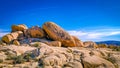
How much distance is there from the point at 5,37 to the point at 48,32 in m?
7.67

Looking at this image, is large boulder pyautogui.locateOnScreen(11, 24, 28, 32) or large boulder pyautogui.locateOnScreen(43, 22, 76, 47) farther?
large boulder pyautogui.locateOnScreen(11, 24, 28, 32)

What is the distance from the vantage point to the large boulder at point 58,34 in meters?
38.6

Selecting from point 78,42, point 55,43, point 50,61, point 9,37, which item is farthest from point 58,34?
point 50,61

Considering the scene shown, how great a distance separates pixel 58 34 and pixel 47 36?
2316 mm

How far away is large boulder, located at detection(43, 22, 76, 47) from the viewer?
38625 mm

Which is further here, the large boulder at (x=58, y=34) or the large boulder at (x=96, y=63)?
the large boulder at (x=58, y=34)

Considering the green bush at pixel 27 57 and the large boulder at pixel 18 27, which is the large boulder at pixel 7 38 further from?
the green bush at pixel 27 57

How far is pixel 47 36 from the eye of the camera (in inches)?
1582

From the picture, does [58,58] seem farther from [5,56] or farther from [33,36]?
[33,36]

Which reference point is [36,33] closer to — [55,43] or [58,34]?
[58,34]

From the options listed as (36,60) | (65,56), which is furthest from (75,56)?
(36,60)

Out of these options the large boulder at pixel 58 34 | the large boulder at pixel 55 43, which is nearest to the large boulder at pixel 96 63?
the large boulder at pixel 55 43

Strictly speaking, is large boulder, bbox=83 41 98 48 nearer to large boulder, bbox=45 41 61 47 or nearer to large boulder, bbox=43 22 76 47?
large boulder, bbox=43 22 76 47

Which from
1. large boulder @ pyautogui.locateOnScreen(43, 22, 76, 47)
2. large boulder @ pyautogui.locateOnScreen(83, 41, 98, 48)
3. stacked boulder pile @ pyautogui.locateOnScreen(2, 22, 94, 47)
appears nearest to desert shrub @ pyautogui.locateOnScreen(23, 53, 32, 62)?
stacked boulder pile @ pyautogui.locateOnScreen(2, 22, 94, 47)
